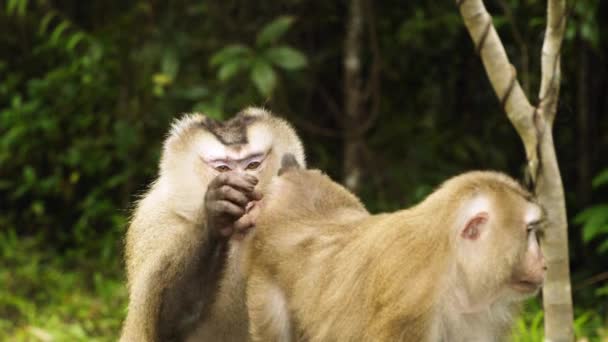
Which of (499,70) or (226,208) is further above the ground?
(499,70)

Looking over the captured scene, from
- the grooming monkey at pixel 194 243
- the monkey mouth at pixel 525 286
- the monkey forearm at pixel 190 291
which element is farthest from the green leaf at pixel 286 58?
the monkey mouth at pixel 525 286

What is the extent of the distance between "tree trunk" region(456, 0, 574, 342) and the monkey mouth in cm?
52

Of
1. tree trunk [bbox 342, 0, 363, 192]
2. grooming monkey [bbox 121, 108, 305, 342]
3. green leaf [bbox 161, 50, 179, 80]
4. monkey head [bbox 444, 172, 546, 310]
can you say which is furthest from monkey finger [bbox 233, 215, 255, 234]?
tree trunk [bbox 342, 0, 363, 192]

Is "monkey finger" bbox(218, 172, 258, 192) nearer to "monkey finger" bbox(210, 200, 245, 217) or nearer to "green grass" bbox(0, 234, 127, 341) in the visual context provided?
"monkey finger" bbox(210, 200, 245, 217)

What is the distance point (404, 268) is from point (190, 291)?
89cm

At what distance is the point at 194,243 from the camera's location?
11.0ft

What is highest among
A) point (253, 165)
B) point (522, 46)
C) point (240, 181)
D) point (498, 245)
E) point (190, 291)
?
point (522, 46)

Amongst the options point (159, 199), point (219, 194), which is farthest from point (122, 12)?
point (219, 194)

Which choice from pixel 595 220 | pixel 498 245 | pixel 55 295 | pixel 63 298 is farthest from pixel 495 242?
pixel 55 295

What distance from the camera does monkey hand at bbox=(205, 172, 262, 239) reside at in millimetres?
3092

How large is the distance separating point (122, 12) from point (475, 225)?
5118 millimetres

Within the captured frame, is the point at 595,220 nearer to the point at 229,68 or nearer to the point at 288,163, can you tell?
the point at 229,68

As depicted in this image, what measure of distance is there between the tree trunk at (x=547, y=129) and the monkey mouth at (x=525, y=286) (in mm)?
520

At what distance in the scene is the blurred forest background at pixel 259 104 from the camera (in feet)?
20.5
